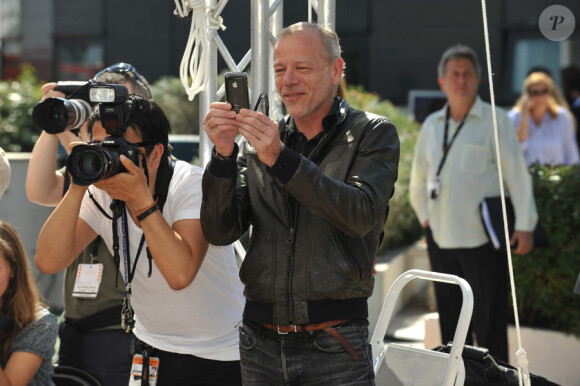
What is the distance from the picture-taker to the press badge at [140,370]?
96.0 inches

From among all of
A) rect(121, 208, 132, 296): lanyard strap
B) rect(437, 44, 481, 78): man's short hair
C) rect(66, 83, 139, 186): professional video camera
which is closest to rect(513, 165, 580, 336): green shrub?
rect(437, 44, 481, 78): man's short hair

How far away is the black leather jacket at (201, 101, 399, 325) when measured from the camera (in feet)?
6.69

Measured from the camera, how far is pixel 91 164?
218 centimetres

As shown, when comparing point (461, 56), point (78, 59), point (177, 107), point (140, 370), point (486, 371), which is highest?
point (78, 59)

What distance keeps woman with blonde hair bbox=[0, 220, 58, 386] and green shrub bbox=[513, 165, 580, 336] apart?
2976mm

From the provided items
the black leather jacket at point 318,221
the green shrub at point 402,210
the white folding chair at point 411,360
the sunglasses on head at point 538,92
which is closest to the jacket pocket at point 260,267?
the black leather jacket at point 318,221

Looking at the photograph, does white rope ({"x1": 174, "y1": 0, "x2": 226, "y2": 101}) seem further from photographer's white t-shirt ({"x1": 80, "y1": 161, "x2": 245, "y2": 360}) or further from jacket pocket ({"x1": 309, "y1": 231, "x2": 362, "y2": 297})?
jacket pocket ({"x1": 309, "y1": 231, "x2": 362, "y2": 297})

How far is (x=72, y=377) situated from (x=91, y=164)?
40.8 inches

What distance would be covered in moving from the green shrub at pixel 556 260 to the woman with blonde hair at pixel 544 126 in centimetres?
209

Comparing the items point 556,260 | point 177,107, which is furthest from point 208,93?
point 177,107

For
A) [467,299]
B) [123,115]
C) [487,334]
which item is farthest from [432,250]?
[123,115]

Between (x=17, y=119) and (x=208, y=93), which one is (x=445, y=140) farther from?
(x=17, y=119)

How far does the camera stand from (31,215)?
6195 mm

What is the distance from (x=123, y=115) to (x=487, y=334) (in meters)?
2.81
